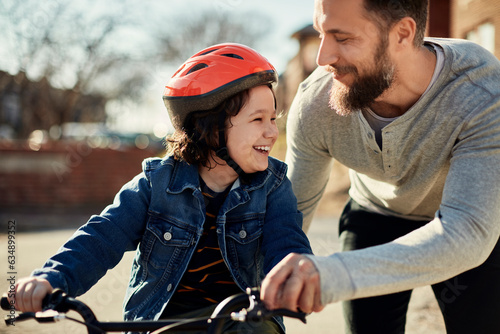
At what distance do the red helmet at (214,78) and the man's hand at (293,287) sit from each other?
1.13 m

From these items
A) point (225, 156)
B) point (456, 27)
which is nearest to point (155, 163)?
point (225, 156)

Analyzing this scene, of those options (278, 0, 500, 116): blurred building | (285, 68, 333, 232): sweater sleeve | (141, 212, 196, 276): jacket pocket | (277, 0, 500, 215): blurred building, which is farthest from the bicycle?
(278, 0, 500, 116): blurred building

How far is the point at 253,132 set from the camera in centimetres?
252

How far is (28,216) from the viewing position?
10.4m

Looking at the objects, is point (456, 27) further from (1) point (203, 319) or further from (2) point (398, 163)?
(1) point (203, 319)

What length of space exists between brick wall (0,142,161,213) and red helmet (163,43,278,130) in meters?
9.44

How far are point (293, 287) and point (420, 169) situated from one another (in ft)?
4.26

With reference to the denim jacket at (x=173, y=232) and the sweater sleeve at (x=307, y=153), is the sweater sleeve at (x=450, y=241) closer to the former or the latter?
the denim jacket at (x=173, y=232)

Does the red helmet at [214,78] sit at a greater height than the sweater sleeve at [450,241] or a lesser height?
greater

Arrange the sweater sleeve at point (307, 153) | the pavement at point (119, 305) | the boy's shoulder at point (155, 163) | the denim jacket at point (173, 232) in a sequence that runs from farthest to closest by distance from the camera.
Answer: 1. the pavement at point (119, 305)
2. the sweater sleeve at point (307, 153)
3. the boy's shoulder at point (155, 163)
4. the denim jacket at point (173, 232)

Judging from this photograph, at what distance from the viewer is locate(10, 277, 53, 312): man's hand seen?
1832 millimetres

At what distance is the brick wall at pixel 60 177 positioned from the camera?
37.6 ft

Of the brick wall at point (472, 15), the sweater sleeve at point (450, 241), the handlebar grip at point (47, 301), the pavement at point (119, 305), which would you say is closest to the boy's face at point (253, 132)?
the sweater sleeve at point (450, 241)

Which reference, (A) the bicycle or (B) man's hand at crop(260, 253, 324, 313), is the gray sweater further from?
(A) the bicycle
